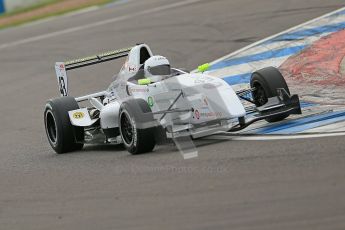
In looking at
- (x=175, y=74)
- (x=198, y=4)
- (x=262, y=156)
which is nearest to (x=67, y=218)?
(x=262, y=156)

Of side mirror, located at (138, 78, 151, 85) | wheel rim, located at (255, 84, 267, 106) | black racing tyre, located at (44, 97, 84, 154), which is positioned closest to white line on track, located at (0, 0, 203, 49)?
black racing tyre, located at (44, 97, 84, 154)

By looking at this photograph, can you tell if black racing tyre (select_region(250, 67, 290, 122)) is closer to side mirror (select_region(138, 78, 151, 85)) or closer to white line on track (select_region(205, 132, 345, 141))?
white line on track (select_region(205, 132, 345, 141))

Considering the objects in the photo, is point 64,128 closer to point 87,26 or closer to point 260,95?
A: point 260,95

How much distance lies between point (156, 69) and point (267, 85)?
1.31 meters

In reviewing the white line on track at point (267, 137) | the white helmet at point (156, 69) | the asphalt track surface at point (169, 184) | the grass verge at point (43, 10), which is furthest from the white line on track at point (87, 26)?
the white line on track at point (267, 137)

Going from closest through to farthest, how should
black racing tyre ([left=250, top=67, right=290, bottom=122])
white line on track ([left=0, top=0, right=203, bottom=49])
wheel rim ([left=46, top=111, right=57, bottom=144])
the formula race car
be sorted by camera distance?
1. the formula race car
2. black racing tyre ([left=250, top=67, right=290, bottom=122])
3. wheel rim ([left=46, top=111, right=57, bottom=144])
4. white line on track ([left=0, top=0, right=203, bottom=49])

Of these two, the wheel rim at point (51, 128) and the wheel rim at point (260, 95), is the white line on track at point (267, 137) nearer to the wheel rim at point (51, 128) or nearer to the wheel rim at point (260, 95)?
the wheel rim at point (260, 95)

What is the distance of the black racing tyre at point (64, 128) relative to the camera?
1096 cm

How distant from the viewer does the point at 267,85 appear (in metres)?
10.0

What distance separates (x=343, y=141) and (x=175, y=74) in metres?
2.67

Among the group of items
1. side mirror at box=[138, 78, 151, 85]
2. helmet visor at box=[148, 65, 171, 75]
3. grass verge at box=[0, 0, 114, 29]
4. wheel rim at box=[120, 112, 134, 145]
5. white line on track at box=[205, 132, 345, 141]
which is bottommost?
white line on track at box=[205, 132, 345, 141]

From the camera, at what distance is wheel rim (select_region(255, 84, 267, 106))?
10320mm

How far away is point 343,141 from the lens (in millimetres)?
8195

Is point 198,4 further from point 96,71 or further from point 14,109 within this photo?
point 14,109
